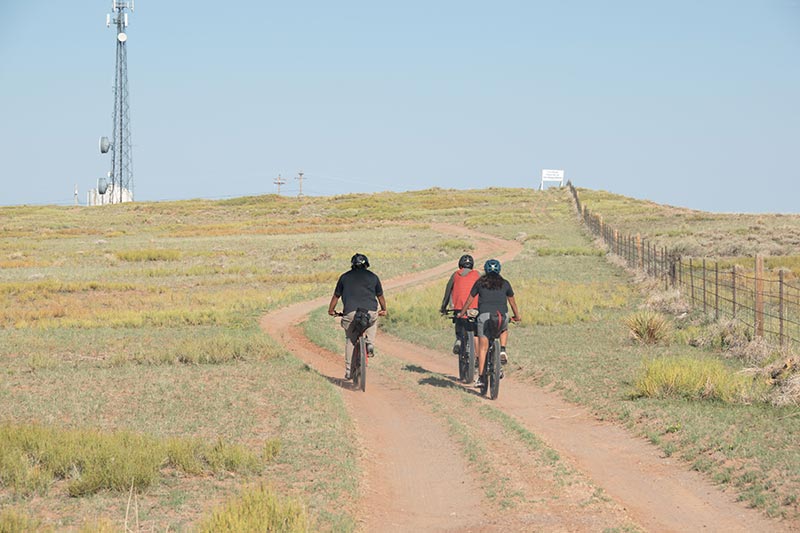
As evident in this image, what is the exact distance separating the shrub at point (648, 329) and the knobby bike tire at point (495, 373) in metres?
5.57

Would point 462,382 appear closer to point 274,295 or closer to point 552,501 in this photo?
point 552,501

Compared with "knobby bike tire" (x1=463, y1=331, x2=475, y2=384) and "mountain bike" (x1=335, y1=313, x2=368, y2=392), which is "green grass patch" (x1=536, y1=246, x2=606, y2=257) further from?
"mountain bike" (x1=335, y1=313, x2=368, y2=392)

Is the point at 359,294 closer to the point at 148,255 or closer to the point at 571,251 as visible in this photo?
the point at 571,251

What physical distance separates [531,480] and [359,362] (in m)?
5.69

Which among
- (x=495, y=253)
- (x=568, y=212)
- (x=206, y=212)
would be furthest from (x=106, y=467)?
(x=206, y=212)

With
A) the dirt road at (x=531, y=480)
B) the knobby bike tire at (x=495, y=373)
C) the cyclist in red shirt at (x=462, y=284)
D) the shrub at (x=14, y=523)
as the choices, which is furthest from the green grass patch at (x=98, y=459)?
the cyclist in red shirt at (x=462, y=284)

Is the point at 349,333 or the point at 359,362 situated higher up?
the point at 349,333

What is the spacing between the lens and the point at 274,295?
3194 cm

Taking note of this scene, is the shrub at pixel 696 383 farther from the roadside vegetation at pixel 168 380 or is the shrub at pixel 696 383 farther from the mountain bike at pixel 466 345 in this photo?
the roadside vegetation at pixel 168 380

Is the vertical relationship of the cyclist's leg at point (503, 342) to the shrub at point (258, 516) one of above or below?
above

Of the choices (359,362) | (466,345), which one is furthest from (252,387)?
(466,345)

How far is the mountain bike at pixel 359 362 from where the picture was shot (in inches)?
576

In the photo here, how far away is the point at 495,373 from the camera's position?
1404 cm

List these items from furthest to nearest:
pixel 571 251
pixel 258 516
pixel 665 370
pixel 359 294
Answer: pixel 571 251, pixel 359 294, pixel 665 370, pixel 258 516
